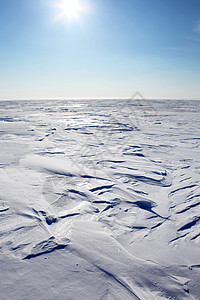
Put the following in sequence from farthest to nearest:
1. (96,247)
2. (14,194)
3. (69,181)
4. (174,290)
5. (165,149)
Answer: (165,149) < (69,181) < (14,194) < (96,247) < (174,290)

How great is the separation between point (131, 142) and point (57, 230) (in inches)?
204

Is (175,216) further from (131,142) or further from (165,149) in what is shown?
(131,142)

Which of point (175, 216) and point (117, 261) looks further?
point (175, 216)

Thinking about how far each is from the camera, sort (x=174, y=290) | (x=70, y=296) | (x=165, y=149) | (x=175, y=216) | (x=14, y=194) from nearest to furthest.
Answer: (x=70, y=296) → (x=174, y=290) → (x=175, y=216) → (x=14, y=194) → (x=165, y=149)

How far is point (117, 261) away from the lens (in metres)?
1.94

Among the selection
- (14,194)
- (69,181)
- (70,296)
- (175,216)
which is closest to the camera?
(70,296)

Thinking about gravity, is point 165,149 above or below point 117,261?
above

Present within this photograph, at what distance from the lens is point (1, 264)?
184cm

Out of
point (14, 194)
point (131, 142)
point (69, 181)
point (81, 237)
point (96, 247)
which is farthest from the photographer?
point (131, 142)

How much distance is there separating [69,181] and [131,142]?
12.8ft

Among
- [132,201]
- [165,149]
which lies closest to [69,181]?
[132,201]

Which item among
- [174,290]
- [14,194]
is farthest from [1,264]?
[174,290]

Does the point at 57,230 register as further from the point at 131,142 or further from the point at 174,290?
the point at 131,142

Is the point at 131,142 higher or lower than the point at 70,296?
higher
